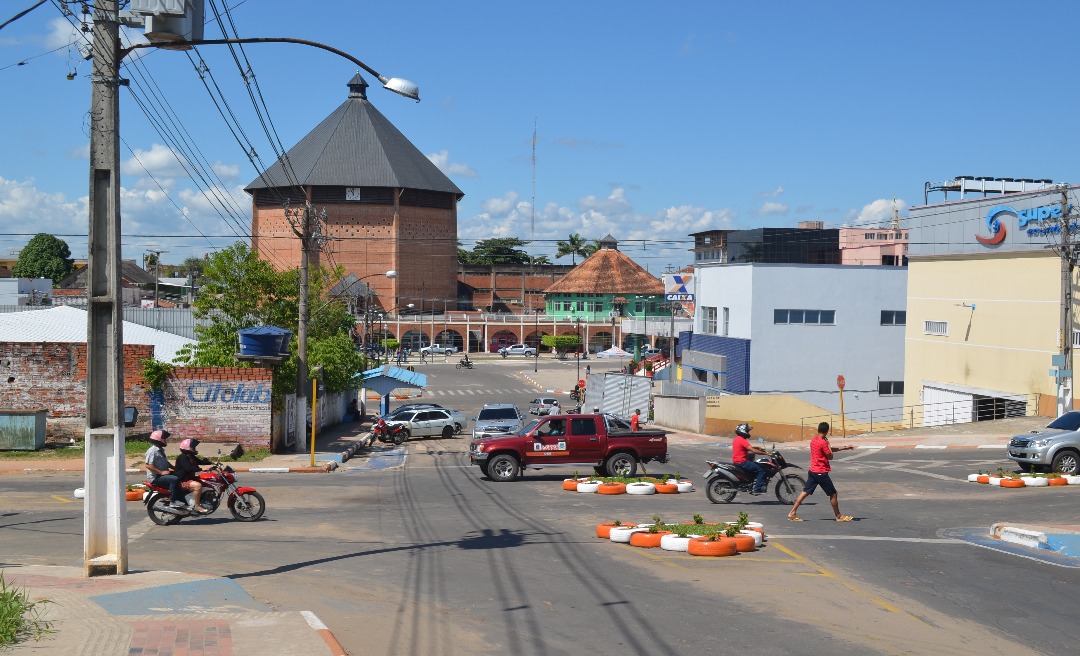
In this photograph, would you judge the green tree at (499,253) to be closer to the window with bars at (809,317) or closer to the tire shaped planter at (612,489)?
the window with bars at (809,317)

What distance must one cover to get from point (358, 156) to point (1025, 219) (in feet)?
318

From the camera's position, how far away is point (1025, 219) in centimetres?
3859

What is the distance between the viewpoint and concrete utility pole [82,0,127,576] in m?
11.9

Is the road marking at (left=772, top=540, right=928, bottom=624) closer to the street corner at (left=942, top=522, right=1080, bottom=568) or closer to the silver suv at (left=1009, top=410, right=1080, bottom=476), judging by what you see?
the street corner at (left=942, top=522, right=1080, bottom=568)

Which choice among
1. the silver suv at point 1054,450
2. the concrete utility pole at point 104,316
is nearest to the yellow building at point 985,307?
the silver suv at point 1054,450

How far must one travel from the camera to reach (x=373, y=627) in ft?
33.8

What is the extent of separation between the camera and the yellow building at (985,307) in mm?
37656

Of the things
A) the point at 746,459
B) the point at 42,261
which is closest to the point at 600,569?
the point at 746,459

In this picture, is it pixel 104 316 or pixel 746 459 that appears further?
pixel 746 459

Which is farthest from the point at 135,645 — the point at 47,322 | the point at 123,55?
the point at 47,322

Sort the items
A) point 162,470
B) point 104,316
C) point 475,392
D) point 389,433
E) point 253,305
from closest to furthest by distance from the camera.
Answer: point 104,316, point 162,470, point 253,305, point 389,433, point 475,392

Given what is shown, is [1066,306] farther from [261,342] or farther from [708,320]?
[708,320]

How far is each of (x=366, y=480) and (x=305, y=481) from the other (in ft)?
4.84

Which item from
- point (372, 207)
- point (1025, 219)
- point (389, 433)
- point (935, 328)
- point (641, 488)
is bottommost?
point (389, 433)
